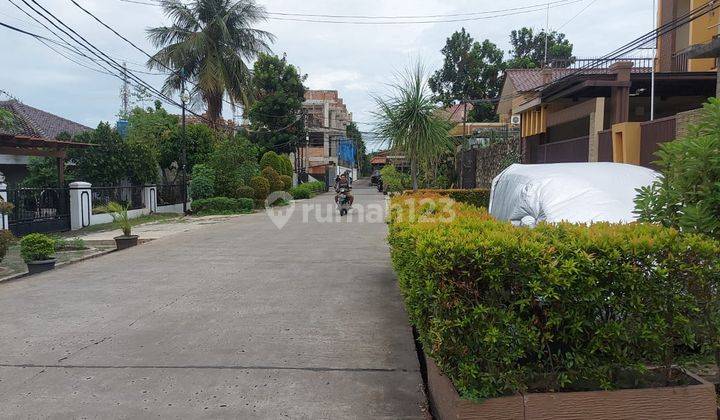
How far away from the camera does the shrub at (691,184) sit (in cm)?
328

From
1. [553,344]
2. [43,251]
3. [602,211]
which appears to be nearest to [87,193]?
[43,251]

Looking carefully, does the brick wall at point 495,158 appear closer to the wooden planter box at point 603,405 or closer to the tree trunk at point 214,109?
the tree trunk at point 214,109

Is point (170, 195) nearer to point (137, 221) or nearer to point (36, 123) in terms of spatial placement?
point (137, 221)

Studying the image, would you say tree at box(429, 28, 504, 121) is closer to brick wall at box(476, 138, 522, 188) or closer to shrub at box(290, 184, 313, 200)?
shrub at box(290, 184, 313, 200)

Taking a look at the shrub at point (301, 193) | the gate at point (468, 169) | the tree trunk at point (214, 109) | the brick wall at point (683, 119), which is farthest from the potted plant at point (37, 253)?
the shrub at point (301, 193)

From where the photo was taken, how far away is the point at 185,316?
5.91 m

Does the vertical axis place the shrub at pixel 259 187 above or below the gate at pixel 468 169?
below

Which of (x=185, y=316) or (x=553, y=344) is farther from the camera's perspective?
(x=185, y=316)

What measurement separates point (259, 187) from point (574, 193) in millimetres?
21371

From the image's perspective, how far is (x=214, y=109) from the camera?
95.6 feet

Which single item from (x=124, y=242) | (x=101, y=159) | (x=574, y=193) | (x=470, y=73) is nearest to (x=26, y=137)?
(x=124, y=242)

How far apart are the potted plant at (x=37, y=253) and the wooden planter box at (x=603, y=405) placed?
28.4ft

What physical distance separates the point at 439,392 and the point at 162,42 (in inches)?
1144

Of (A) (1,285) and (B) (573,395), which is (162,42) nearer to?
(A) (1,285)
